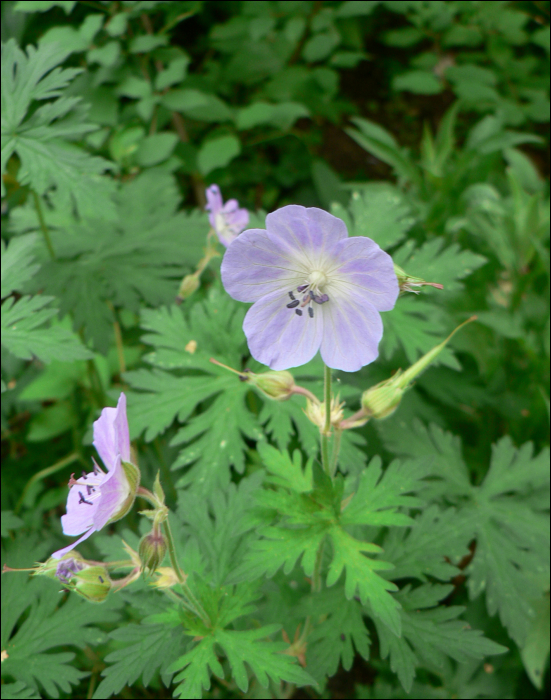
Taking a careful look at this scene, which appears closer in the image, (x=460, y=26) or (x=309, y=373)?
(x=309, y=373)

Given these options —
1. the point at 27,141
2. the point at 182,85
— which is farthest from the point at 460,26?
the point at 27,141

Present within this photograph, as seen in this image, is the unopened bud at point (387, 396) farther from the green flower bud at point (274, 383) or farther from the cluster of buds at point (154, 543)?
the cluster of buds at point (154, 543)

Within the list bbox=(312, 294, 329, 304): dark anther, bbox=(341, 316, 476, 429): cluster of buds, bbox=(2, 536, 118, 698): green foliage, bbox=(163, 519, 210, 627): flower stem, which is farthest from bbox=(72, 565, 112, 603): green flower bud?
bbox=(312, 294, 329, 304): dark anther

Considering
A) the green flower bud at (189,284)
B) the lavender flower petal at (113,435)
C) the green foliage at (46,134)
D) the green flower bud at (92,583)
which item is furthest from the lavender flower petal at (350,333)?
the green foliage at (46,134)

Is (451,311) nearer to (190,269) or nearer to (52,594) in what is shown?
(190,269)

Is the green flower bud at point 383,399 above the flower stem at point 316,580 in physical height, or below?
above

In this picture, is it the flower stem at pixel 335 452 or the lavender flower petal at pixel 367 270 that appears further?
the flower stem at pixel 335 452
